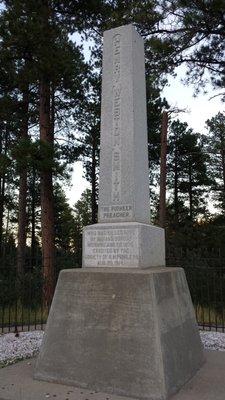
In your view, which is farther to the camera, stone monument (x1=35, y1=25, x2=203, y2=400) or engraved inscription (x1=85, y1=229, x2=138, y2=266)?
engraved inscription (x1=85, y1=229, x2=138, y2=266)

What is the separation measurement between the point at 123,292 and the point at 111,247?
2.31ft

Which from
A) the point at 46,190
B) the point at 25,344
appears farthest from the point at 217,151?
the point at 25,344

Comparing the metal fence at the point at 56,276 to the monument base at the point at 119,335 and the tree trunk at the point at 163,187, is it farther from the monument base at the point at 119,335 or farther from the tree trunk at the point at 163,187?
the tree trunk at the point at 163,187

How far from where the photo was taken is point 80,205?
160ft

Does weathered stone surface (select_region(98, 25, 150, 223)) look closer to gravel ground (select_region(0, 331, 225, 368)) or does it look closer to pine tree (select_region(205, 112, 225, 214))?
gravel ground (select_region(0, 331, 225, 368))

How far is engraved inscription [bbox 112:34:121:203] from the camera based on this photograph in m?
5.43

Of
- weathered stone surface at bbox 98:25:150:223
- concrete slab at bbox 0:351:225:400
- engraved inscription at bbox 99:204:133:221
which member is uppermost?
weathered stone surface at bbox 98:25:150:223

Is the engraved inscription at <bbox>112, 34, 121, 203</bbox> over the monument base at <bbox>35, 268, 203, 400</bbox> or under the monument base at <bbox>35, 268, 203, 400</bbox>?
over

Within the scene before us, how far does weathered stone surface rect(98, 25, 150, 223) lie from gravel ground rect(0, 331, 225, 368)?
245 centimetres

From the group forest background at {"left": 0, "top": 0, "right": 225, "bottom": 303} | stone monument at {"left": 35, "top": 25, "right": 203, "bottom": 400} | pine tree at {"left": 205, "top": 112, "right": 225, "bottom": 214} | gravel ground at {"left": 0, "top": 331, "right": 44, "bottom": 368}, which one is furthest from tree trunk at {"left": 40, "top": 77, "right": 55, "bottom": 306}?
pine tree at {"left": 205, "top": 112, "right": 225, "bottom": 214}

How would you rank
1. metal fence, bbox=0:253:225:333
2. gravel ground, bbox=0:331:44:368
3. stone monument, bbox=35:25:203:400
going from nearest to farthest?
stone monument, bbox=35:25:203:400, gravel ground, bbox=0:331:44:368, metal fence, bbox=0:253:225:333

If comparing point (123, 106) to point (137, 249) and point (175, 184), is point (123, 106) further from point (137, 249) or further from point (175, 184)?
point (175, 184)

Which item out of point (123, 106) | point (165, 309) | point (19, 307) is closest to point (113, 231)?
point (165, 309)

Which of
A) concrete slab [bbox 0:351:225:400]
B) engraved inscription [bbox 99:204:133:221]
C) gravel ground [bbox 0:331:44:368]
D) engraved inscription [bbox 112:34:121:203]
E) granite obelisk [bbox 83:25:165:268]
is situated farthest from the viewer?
gravel ground [bbox 0:331:44:368]
